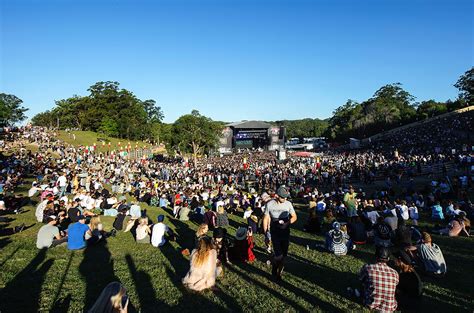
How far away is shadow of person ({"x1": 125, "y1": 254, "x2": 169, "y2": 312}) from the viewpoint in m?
4.72

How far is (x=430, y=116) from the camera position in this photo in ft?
206

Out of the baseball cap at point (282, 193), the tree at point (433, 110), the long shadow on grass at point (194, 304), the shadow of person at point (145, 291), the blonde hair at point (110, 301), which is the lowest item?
the shadow of person at point (145, 291)

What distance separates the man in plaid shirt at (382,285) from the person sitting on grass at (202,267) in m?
2.50

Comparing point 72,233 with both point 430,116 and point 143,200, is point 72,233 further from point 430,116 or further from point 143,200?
point 430,116

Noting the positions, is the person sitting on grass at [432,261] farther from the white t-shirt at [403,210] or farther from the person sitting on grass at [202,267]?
the white t-shirt at [403,210]

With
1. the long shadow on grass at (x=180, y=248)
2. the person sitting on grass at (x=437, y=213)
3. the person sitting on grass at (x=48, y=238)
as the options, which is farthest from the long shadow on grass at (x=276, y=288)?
the person sitting on grass at (x=437, y=213)

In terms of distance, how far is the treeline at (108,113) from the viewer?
73.3 metres

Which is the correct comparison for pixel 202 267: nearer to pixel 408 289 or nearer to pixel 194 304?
pixel 194 304

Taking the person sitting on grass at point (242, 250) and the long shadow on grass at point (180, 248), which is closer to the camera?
the long shadow on grass at point (180, 248)

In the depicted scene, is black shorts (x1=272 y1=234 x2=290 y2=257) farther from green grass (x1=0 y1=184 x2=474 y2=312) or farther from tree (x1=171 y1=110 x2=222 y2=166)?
tree (x1=171 y1=110 x2=222 y2=166)

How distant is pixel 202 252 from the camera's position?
200 inches

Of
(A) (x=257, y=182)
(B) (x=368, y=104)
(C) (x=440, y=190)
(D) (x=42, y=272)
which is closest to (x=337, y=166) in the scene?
(A) (x=257, y=182)

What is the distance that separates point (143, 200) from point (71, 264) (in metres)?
10.5

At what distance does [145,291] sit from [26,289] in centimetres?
204
